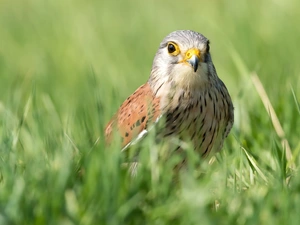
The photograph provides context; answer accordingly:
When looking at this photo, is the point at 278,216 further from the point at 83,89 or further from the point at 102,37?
→ the point at 102,37

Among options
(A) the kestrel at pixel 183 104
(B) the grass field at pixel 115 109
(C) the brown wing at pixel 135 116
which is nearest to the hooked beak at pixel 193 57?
(A) the kestrel at pixel 183 104

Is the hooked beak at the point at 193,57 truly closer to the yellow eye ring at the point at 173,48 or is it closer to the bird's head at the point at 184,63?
the bird's head at the point at 184,63

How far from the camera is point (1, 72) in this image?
8.26 m

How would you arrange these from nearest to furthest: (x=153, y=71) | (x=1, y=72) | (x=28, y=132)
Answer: (x=28, y=132)
(x=153, y=71)
(x=1, y=72)

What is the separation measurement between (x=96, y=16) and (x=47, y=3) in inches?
29.9

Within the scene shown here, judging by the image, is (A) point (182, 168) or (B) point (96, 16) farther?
(B) point (96, 16)

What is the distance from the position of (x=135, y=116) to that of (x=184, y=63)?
47 cm

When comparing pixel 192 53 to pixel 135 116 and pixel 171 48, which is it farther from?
pixel 135 116

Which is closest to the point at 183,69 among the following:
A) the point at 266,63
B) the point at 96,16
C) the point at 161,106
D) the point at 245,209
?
the point at 161,106

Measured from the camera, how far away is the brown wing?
486 cm

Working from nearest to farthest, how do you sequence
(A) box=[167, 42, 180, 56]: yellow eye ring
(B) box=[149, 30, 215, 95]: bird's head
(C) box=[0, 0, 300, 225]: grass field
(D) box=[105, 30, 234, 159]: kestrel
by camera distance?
(C) box=[0, 0, 300, 225]: grass field
(D) box=[105, 30, 234, 159]: kestrel
(B) box=[149, 30, 215, 95]: bird's head
(A) box=[167, 42, 180, 56]: yellow eye ring

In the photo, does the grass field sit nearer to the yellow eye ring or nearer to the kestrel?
the kestrel

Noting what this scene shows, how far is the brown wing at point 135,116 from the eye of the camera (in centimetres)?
486

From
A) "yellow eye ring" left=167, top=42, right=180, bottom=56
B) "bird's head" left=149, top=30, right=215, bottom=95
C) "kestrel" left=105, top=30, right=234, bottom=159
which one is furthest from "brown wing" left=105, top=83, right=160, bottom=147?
"yellow eye ring" left=167, top=42, right=180, bottom=56
